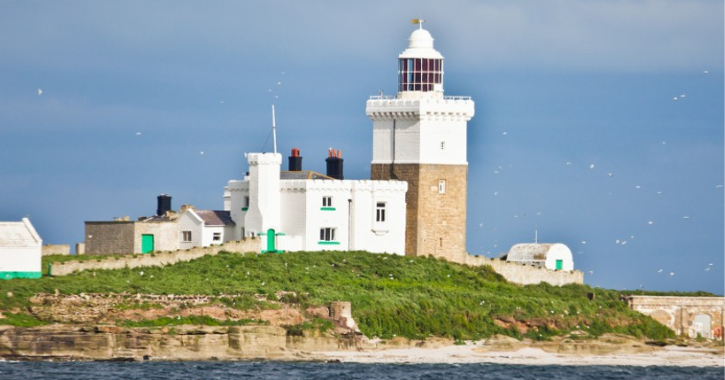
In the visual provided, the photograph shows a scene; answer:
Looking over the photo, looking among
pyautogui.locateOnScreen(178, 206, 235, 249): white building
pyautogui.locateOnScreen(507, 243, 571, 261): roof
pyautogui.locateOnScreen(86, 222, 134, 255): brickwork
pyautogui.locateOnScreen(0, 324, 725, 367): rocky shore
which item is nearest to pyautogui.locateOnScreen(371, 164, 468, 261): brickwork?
pyautogui.locateOnScreen(507, 243, 571, 261): roof

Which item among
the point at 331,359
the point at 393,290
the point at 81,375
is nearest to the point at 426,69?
the point at 393,290

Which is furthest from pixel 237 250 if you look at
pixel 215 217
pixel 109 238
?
pixel 109 238

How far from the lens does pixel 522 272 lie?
70.2 m

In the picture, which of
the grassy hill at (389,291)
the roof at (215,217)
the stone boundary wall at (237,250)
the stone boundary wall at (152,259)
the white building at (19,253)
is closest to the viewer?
the white building at (19,253)

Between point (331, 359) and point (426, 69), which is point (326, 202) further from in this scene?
point (331, 359)

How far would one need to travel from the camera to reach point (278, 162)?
221 ft

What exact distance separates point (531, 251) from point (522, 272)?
10.9ft

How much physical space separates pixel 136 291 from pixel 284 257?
8408 millimetres

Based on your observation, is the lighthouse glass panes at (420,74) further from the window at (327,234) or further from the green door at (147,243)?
the green door at (147,243)

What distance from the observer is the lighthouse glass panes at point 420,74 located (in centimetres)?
6919

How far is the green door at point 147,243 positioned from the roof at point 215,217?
2333 millimetres

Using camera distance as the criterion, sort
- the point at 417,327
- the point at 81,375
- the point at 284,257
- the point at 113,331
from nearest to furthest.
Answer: the point at 81,375 < the point at 113,331 < the point at 417,327 < the point at 284,257

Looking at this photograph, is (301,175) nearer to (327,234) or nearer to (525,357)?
(327,234)

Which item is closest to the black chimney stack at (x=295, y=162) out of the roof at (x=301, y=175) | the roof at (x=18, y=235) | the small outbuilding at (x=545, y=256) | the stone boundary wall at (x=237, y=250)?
the roof at (x=301, y=175)
